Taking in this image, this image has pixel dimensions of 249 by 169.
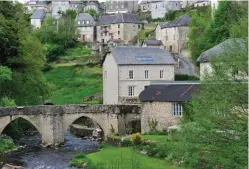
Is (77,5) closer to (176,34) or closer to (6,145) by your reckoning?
(176,34)

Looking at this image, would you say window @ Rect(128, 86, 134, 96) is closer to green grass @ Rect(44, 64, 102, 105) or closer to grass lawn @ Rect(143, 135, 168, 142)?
grass lawn @ Rect(143, 135, 168, 142)

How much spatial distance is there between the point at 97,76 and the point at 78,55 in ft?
47.0

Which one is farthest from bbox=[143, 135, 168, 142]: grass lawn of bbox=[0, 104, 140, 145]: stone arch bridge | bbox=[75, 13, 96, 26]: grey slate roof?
bbox=[75, 13, 96, 26]: grey slate roof

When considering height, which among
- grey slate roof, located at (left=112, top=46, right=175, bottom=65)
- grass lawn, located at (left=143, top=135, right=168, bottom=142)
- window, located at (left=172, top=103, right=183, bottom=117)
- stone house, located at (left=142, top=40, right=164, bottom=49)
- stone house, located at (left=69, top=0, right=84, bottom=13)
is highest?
stone house, located at (left=69, top=0, right=84, bottom=13)

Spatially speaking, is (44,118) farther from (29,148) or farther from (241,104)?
(241,104)

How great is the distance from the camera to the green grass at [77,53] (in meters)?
82.9

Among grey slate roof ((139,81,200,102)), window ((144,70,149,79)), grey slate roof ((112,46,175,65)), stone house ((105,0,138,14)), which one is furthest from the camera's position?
stone house ((105,0,138,14))

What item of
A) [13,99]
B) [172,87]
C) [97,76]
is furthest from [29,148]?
[97,76]

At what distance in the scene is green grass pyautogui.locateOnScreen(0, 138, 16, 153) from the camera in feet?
→ 129

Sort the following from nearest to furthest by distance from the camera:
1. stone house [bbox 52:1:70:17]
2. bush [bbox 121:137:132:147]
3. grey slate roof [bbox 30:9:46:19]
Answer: bush [bbox 121:137:132:147], grey slate roof [bbox 30:9:46:19], stone house [bbox 52:1:70:17]

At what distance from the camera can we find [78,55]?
85.1 meters

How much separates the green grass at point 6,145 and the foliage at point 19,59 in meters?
7.65

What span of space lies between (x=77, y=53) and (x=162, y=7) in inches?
1119

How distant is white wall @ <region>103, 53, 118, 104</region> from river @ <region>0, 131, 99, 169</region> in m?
5.67
